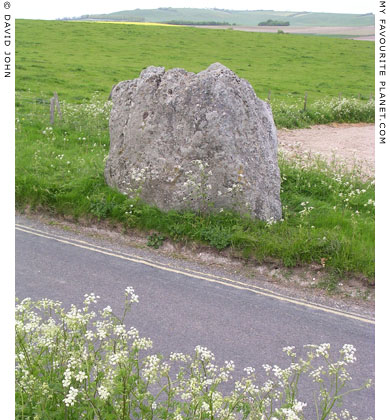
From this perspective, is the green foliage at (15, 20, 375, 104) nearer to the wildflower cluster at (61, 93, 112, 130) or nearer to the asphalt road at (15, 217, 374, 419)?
the wildflower cluster at (61, 93, 112, 130)

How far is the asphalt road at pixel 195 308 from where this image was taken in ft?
22.6

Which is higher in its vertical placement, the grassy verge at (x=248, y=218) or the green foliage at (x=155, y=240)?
the grassy verge at (x=248, y=218)

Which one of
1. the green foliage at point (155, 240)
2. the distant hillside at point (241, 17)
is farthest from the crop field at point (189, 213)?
the distant hillside at point (241, 17)

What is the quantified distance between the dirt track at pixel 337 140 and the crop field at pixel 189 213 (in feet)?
4.08

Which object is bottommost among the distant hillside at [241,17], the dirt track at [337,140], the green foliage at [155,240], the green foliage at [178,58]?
the green foliage at [155,240]

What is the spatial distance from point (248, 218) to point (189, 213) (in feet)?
4.45

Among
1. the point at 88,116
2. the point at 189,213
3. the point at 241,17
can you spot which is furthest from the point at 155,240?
the point at 241,17

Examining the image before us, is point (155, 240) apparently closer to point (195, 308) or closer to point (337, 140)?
point (195, 308)

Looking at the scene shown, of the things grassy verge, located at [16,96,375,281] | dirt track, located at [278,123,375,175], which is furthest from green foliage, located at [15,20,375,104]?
grassy verge, located at [16,96,375,281]

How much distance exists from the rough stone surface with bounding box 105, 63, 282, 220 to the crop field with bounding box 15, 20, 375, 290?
0.48 metres

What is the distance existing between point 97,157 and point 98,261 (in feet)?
19.4

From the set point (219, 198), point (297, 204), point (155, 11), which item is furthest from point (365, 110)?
point (155, 11)

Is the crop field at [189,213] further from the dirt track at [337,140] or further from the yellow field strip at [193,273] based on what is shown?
the dirt track at [337,140]

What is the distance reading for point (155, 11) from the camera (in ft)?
576
